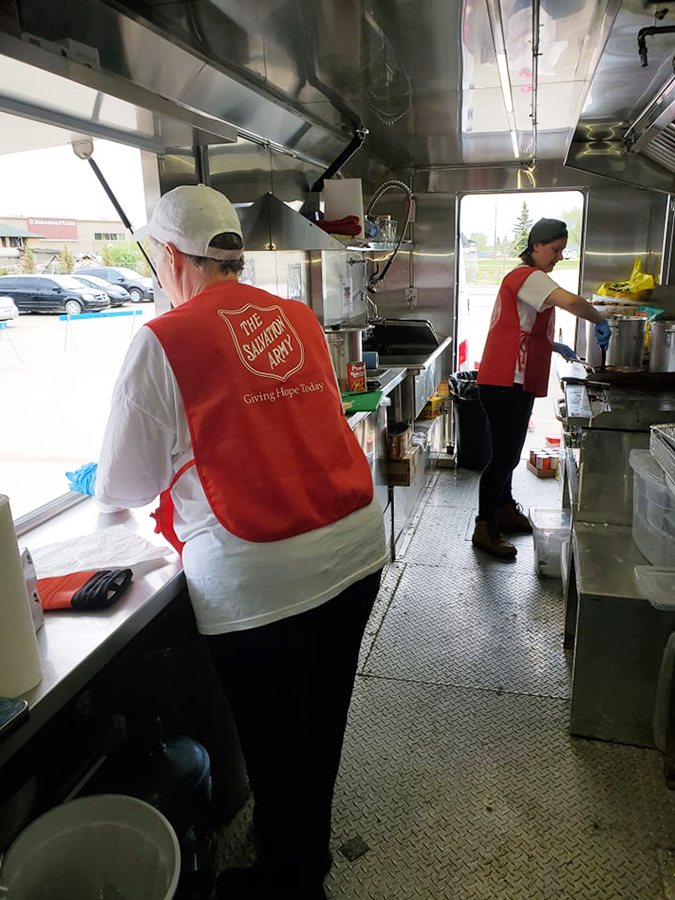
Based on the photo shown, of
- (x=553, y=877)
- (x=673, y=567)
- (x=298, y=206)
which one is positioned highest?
(x=298, y=206)

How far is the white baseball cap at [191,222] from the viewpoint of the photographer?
1.46 m

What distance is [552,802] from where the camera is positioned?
2035mm

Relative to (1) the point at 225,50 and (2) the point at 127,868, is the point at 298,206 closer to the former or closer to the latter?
(1) the point at 225,50

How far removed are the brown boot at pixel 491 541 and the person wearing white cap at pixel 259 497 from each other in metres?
2.24

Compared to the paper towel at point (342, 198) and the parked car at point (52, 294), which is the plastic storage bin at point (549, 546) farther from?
the parked car at point (52, 294)

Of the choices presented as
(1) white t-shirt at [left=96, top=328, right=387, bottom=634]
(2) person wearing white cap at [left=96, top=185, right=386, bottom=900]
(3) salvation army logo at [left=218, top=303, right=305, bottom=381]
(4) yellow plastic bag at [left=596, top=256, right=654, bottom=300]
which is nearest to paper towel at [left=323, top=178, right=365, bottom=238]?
(4) yellow plastic bag at [left=596, top=256, right=654, bottom=300]

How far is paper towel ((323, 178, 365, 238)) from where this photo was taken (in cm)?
371

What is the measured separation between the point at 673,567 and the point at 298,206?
2517mm

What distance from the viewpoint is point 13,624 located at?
106cm

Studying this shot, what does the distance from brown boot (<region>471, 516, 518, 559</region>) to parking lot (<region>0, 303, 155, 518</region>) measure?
7.06 ft

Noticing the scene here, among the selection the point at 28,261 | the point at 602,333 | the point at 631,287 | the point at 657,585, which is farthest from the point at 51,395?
the point at 631,287

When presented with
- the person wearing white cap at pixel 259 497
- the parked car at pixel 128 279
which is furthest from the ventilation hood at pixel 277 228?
the person wearing white cap at pixel 259 497

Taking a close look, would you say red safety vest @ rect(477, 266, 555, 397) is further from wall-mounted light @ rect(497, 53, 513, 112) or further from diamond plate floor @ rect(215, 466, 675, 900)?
diamond plate floor @ rect(215, 466, 675, 900)

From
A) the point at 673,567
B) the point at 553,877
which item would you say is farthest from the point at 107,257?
the point at 553,877
